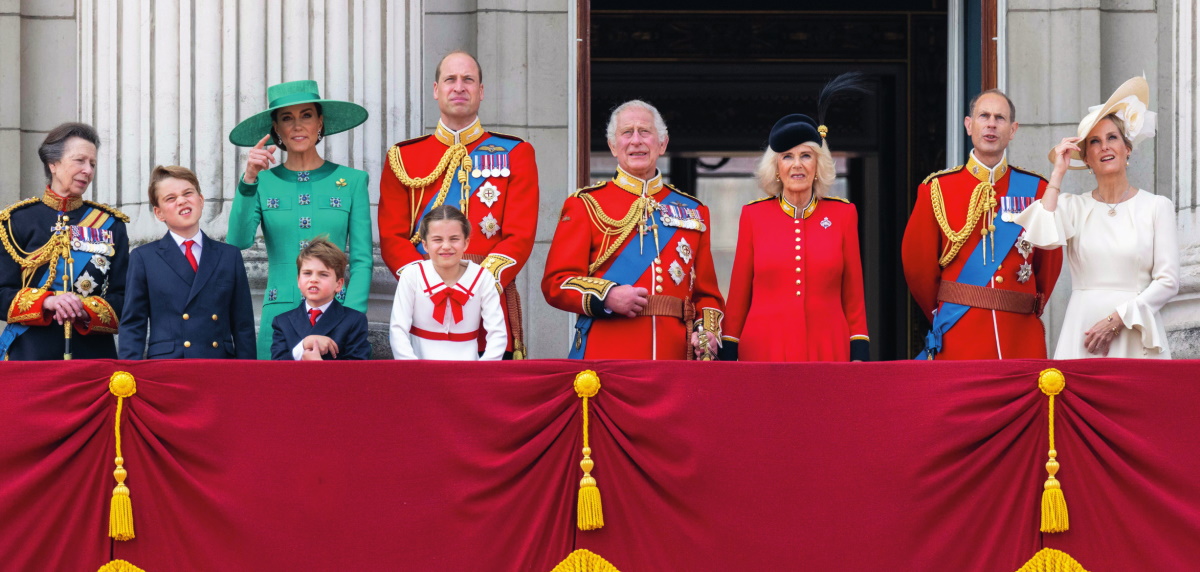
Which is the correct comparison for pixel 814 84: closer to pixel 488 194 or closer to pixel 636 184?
pixel 636 184

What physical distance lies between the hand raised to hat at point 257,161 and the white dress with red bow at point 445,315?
31.8 inches

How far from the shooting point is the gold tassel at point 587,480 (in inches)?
201

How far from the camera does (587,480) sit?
5137mm

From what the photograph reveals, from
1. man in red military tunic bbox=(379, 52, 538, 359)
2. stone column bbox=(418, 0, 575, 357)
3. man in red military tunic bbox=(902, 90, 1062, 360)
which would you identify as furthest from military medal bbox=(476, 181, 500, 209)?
stone column bbox=(418, 0, 575, 357)

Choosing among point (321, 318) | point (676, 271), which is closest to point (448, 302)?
point (321, 318)

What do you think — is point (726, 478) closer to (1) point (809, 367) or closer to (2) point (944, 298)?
(1) point (809, 367)

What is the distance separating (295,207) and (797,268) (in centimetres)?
193

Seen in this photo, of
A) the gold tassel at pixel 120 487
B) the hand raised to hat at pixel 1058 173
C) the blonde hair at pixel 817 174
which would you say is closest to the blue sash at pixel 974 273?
the hand raised to hat at pixel 1058 173

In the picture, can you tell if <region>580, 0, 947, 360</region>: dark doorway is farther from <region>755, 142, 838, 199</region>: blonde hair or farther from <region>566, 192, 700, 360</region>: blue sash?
<region>566, 192, 700, 360</region>: blue sash

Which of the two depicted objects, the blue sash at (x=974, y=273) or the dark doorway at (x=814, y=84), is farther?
the dark doorway at (x=814, y=84)

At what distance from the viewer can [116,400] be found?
5.13 metres

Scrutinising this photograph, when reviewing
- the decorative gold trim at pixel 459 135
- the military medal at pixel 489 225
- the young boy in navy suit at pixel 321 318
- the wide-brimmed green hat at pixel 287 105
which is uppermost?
the wide-brimmed green hat at pixel 287 105

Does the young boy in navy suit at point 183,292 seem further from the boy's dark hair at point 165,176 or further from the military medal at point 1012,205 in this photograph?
the military medal at point 1012,205

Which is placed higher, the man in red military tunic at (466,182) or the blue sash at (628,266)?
the man in red military tunic at (466,182)
